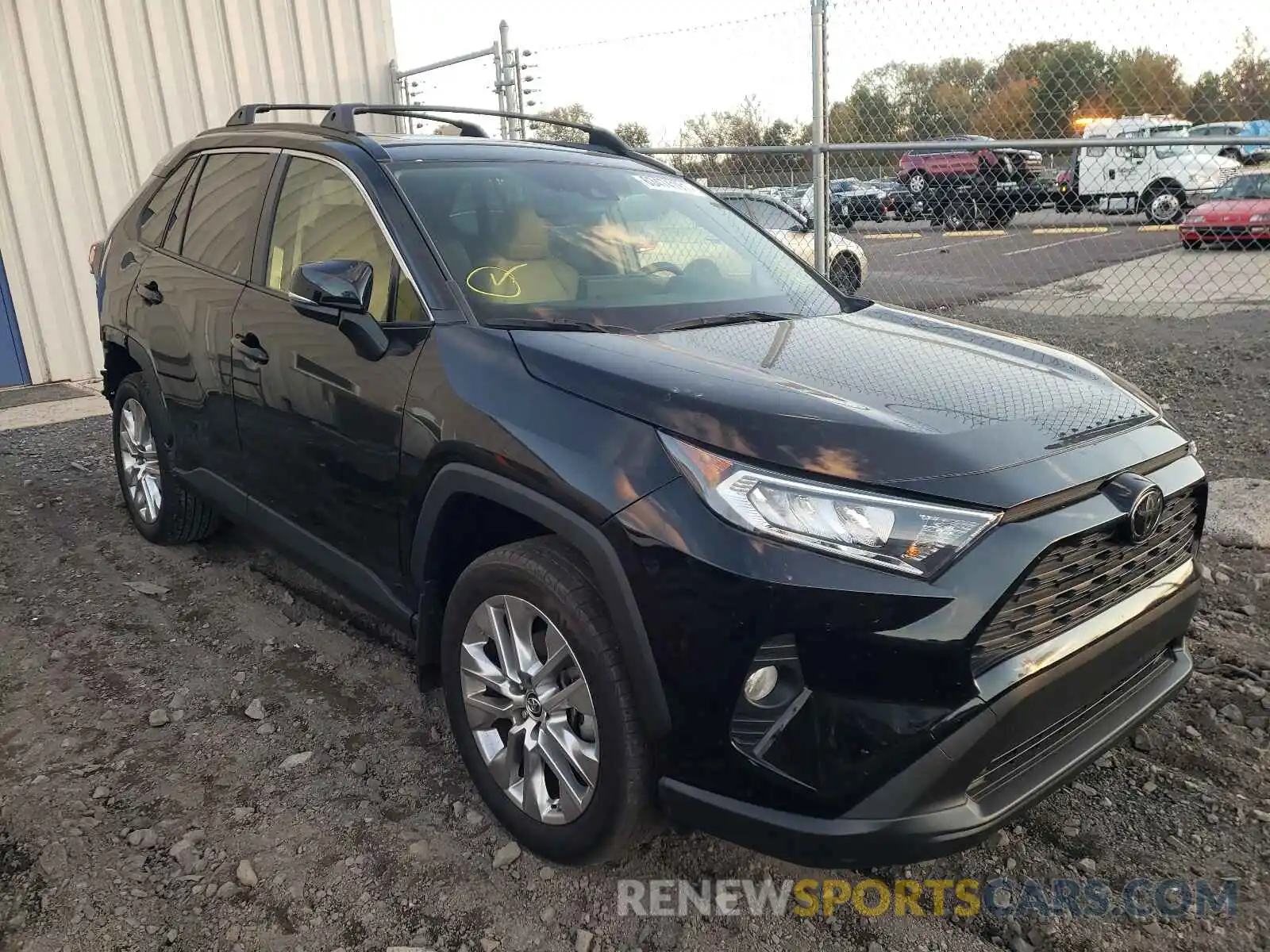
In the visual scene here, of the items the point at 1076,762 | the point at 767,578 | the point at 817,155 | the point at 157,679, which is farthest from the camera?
the point at 817,155

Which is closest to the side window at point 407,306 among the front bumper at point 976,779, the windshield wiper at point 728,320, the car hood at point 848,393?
the car hood at point 848,393

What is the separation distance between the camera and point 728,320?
2.88 metres

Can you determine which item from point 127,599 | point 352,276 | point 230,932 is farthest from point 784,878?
point 127,599

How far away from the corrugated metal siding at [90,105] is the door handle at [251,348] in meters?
6.41

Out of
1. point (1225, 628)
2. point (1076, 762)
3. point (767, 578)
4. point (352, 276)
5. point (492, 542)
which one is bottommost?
point (1225, 628)

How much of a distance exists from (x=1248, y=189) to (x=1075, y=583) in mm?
11693

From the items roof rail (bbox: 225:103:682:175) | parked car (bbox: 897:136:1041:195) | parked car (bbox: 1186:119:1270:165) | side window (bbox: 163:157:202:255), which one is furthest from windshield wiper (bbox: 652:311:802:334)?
parked car (bbox: 897:136:1041:195)

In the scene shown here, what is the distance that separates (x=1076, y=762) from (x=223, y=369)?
2940 mm

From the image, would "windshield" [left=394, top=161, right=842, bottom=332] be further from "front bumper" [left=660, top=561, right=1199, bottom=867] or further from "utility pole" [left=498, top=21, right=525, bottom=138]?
"utility pole" [left=498, top=21, right=525, bottom=138]

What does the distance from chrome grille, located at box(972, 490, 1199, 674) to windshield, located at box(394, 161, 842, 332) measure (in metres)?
1.25

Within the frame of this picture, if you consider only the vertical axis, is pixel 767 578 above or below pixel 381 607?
above

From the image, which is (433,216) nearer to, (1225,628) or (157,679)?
(157,679)

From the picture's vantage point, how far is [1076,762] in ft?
6.84

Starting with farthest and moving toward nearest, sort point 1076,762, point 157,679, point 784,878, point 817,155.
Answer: point 817,155 < point 157,679 < point 784,878 < point 1076,762
